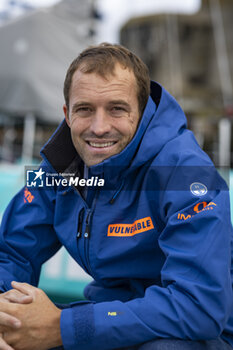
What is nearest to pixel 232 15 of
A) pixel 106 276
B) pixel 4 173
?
pixel 4 173

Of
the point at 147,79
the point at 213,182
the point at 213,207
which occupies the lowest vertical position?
the point at 213,207

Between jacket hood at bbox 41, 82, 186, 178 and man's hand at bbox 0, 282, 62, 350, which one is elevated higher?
jacket hood at bbox 41, 82, 186, 178

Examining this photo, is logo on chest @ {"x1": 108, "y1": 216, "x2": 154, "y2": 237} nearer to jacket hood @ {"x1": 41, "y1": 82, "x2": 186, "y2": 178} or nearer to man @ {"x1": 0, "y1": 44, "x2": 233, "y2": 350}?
man @ {"x1": 0, "y1": 44, "x2": 233, "y2": 350}

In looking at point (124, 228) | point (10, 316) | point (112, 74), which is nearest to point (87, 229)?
point (124, 228)

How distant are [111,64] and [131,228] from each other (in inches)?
28.7

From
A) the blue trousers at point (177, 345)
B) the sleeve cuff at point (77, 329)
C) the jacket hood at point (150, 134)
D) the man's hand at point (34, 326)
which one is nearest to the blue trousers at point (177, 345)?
the blue trousers at point (177, 345)

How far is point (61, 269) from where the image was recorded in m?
2.80

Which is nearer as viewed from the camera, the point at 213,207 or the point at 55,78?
the point at 213,207

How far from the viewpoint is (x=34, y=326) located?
1.39 metres

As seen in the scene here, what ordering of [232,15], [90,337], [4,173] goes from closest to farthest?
[90,337]
[4,173]
[232,15]

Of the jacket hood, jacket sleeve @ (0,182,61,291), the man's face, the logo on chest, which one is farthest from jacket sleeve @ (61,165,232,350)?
jacket sleeve @ (0,182,61,291)

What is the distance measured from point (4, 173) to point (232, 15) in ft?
89.7

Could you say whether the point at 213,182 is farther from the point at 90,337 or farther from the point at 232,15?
the point at 232,15

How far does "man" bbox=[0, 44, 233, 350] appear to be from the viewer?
4.22 feet
